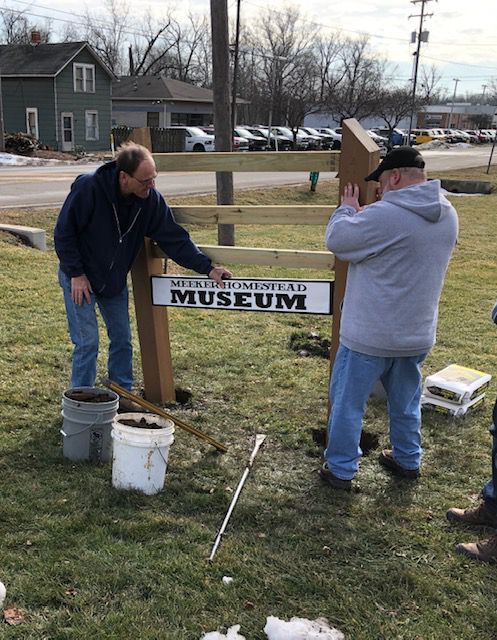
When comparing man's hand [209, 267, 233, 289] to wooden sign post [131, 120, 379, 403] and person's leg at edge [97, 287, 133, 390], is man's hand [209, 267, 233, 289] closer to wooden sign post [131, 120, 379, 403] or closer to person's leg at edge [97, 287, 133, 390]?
wooden sign post [131, 120, 379, 403]

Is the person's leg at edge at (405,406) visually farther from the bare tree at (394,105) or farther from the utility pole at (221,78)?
the bare tree at (394,105)

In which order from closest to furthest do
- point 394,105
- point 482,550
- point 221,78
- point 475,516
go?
1. point 482,550
2. point 475,516
3. point 221,78
4. point 394,105

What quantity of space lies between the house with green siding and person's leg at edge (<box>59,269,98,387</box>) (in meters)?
31.6

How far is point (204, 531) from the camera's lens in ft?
9.64

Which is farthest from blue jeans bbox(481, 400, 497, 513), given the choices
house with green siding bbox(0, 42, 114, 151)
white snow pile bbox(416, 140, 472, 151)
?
white snow pile bbox(416, 140, 472, 151)

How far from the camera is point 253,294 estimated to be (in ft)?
12.4

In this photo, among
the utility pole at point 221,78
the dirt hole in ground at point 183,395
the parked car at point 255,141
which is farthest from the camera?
the parked car at point 255,141

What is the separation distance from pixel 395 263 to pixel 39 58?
36103 mm

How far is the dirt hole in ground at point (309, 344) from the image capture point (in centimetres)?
546

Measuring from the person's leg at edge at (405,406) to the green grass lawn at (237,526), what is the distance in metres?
0.16

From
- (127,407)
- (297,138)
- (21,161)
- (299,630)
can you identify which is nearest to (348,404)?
(299,630)

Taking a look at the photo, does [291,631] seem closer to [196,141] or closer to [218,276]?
[218,276]

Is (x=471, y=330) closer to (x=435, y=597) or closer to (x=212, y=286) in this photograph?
(x=212, y=286)

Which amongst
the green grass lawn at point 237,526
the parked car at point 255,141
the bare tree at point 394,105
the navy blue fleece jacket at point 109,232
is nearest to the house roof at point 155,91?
the parked car at point 255,141
